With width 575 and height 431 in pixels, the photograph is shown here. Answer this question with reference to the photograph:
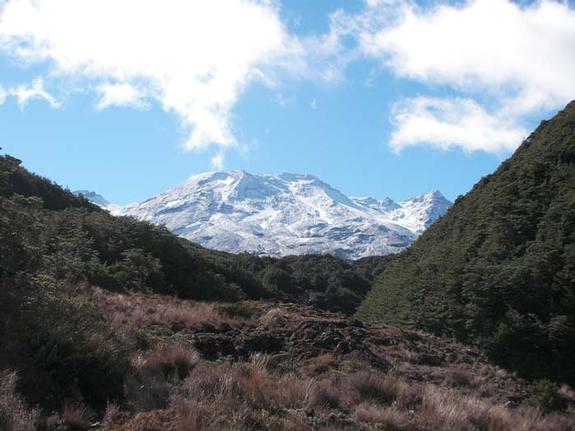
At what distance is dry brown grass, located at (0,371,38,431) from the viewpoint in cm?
471

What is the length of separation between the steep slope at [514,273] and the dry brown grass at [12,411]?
84.0ft

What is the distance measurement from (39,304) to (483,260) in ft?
96.2

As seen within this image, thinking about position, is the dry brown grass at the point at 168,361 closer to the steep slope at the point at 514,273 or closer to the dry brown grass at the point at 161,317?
the dry brown grass at the point at 161,317

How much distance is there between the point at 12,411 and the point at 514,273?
28152mm

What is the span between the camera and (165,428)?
4945 mm

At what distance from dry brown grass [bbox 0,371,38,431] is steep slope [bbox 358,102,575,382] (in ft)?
84.0

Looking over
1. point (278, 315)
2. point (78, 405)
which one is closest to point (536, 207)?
point (278, 315)

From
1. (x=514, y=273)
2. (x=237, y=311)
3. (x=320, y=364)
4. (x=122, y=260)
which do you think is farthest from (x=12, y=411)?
(x=122, y=260)

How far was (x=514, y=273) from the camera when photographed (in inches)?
1147

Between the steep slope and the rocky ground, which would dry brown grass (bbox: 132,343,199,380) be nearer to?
the rocky ground

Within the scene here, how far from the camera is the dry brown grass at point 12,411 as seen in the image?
471 cm

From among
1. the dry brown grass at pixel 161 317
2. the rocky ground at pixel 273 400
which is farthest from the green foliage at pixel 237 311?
the rocky ground at pixel 273 400

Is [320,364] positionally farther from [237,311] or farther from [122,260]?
[122,260]

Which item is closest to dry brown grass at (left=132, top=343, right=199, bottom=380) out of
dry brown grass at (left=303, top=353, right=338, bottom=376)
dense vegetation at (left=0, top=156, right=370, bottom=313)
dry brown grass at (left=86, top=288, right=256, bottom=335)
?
dense vegetation at (left=0, top=156, right=370, bottom=313)
